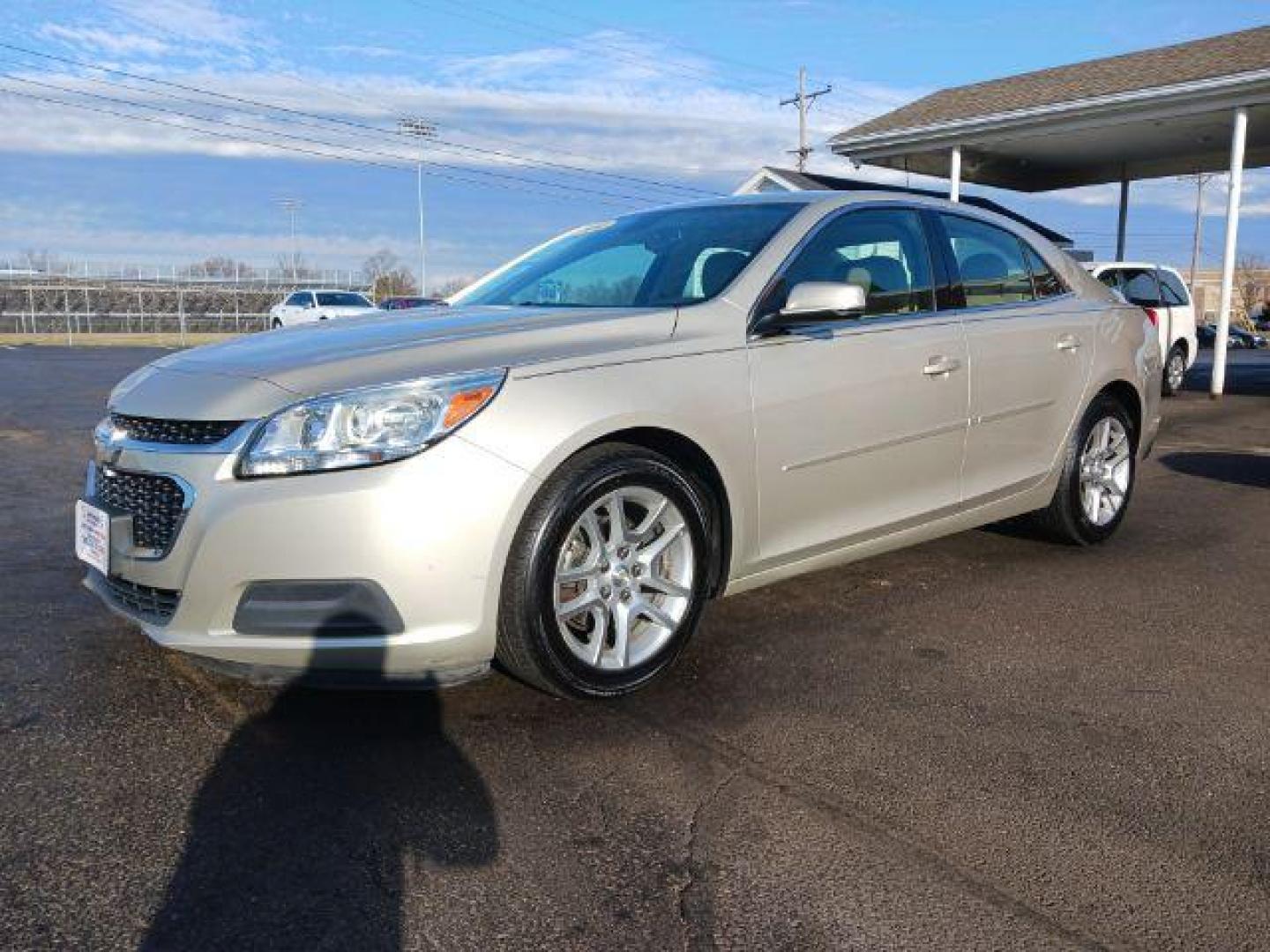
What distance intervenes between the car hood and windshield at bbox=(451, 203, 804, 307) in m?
0.32

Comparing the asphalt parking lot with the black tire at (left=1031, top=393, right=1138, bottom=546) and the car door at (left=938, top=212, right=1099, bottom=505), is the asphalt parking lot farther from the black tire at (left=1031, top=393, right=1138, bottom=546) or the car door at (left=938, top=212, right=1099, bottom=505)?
the black tire at (left=1031, top=393, right=1138, bottom=546)

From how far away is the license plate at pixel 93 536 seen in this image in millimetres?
3100

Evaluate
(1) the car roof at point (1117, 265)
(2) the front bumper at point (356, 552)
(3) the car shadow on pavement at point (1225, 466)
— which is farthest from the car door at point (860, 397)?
(1) the car roof at point (1117, 265)

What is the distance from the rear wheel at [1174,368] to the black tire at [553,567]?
12940mm

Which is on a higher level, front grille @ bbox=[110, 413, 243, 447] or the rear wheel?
front grille @ bbox=[110, 413, 243, 447]

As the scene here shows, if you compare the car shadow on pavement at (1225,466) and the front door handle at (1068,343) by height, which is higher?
the front door handle at (1068,343)

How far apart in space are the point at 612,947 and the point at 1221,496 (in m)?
6.00

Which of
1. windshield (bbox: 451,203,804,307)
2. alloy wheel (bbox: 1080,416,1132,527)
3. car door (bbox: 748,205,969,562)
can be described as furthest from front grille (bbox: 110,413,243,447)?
alloy wheel (bbox: 1080,416,1132,527)

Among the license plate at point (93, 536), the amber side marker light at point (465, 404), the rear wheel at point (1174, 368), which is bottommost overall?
the rear wheel at point (1174, 368)

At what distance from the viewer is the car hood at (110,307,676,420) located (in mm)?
2953

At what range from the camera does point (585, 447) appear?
313 cm

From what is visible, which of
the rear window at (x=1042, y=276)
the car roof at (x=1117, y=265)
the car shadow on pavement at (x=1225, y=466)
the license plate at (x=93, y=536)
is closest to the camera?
the license plate at (x=93, y=536)

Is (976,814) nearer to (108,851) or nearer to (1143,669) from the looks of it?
(1143,669)

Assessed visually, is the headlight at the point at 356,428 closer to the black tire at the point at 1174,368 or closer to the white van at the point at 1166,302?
the white van at the point at 1166,302
